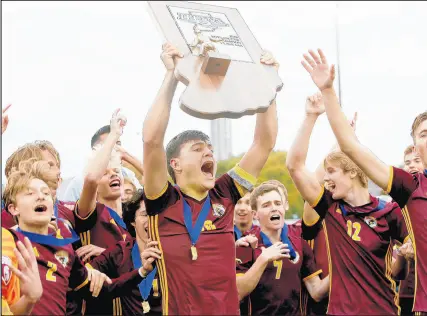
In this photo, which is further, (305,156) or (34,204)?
(305,156)

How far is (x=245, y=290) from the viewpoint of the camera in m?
5.18

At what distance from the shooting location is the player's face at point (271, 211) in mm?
5658

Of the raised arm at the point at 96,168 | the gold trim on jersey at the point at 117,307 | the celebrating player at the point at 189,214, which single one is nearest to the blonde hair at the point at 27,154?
the raised arm at the point at 96,168

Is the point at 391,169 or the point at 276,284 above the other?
the point at 391,169

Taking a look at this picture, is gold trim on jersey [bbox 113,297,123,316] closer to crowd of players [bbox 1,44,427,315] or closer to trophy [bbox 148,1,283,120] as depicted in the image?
crowd of players [bbox 1,44,427,315]

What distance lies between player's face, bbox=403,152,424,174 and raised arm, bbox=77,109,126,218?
2.76 meters

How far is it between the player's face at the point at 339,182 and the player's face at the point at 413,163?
1250 millimetres

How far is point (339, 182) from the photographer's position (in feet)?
17.4

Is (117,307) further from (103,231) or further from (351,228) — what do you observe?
(351,228)

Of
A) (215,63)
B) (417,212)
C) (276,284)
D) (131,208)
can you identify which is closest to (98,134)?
(131,208)

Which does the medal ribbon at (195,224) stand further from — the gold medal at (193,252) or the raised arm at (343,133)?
the raised arm at (343,133)

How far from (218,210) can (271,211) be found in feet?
4.50

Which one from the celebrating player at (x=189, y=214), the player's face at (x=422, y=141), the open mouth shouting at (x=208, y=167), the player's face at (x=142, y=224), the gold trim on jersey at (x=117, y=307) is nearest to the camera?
the celebrating player at (x=189, y=214)

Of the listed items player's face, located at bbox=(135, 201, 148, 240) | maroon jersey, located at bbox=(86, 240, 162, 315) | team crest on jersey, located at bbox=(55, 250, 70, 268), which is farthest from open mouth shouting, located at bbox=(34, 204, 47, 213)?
player's face, located at bbox=(135, 201, 148, 240)
